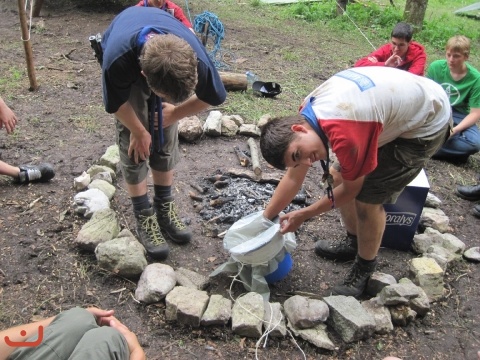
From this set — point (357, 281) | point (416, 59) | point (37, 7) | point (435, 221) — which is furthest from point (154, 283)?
point (37, 7)

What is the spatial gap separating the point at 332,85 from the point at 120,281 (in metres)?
1.64

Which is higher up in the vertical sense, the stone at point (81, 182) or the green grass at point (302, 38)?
the stone at point (81, 182)

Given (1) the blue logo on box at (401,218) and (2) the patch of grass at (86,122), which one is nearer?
(1) the blue logo on box at (401,218)

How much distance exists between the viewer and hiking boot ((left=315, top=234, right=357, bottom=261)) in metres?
2.99

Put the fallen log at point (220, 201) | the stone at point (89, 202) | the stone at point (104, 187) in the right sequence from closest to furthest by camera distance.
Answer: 1. the stone at point (89, 202)
2. the stone at point (104, 187)
3. the fallen log at point (220, 201)

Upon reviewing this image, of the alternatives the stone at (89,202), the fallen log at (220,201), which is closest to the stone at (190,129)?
the fallen log at (220,201)

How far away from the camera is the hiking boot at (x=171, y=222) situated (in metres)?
3.00

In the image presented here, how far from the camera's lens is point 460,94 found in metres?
4.30

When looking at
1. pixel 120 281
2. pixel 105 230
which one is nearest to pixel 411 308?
pixel 120 281

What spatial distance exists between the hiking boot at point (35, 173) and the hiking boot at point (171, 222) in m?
0.97

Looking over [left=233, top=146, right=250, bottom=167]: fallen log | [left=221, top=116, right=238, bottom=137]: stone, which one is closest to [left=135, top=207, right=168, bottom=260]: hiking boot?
[left=233, top=146, right=250, bottom=167]: fallen log

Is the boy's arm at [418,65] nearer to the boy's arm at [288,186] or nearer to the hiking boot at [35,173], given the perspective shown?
the boy's arm at [288,186]

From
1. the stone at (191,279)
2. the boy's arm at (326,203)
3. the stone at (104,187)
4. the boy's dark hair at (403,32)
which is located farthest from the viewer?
the boy's dark hair at (403,32)

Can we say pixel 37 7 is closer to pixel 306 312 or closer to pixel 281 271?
pixel 281 271
